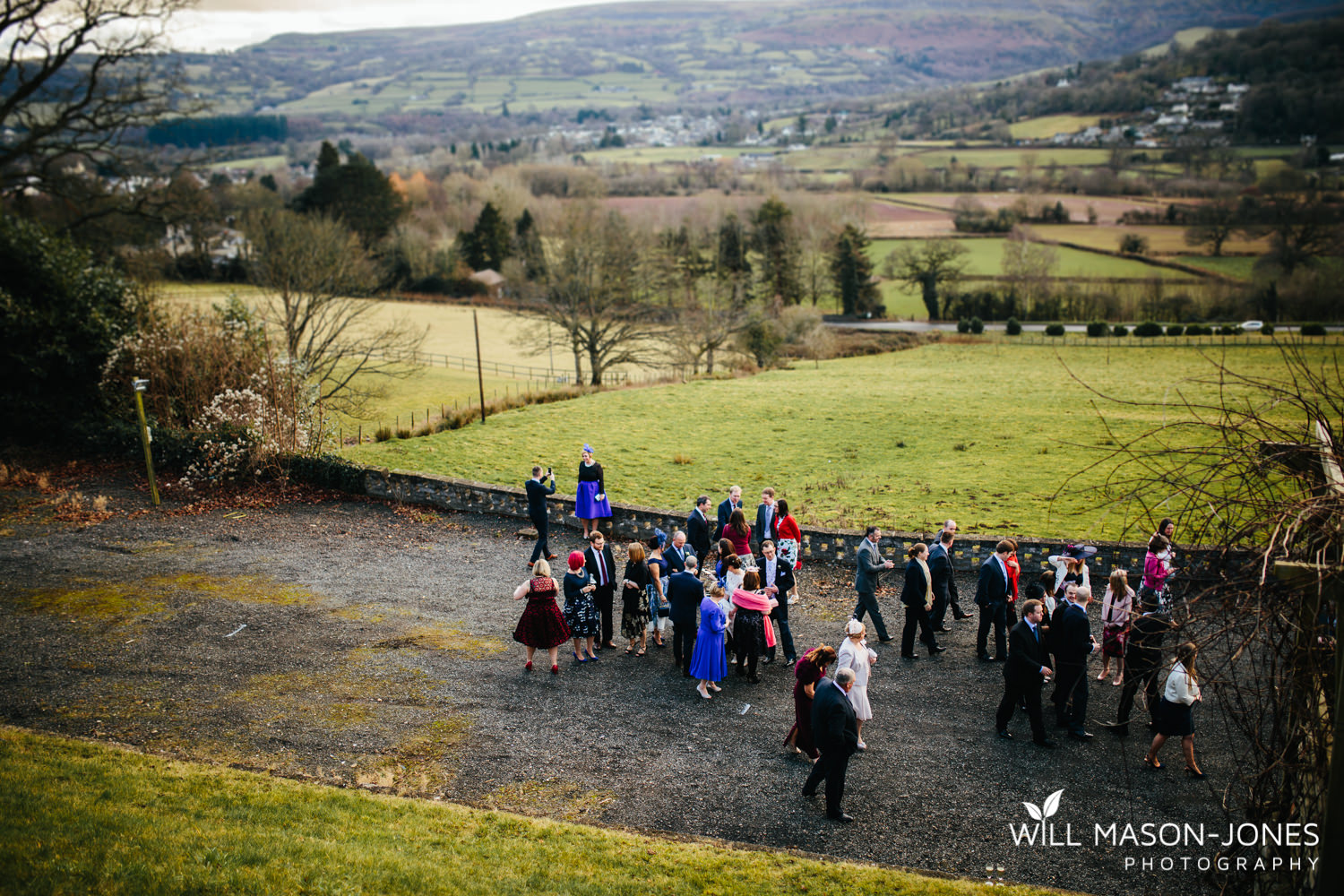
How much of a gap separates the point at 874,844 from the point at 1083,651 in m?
3.65

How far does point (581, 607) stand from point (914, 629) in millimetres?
4897

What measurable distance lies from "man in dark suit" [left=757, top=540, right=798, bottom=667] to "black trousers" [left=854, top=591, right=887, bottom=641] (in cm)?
110

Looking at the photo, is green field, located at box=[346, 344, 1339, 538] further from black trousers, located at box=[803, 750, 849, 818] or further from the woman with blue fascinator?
black trousers, located at box=[803, 750, 849, 818]

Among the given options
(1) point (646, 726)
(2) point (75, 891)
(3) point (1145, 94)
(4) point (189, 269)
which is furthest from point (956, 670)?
(3) point (1145, 94)

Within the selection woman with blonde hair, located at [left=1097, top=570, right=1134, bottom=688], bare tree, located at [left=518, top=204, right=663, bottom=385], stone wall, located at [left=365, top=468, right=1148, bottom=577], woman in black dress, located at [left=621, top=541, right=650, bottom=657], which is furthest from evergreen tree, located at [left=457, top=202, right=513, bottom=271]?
woman with blonde hair, located at [left=1097, top=570, right=1134, bottom=688]

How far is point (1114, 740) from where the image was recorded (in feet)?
31.2

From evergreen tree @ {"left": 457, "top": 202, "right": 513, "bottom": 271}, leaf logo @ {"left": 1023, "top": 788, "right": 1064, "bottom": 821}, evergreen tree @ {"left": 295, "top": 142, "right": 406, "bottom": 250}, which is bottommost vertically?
leaf logo @ {"left": 1023, "top": 788, "right": 1064, "bottom": 821}

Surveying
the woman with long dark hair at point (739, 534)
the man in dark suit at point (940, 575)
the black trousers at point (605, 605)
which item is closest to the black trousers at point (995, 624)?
the man in dark suit at point (940, 575)

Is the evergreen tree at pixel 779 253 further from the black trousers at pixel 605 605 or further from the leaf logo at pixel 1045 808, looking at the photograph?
the leaf logo at pixel 1045 808

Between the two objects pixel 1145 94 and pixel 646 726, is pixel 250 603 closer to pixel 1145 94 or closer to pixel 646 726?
pixel 646 726

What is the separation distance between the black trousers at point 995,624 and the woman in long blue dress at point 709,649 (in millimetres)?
3838

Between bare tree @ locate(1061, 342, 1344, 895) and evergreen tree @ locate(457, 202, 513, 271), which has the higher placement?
evergreen tree @ locate(457, 202, 513, 271)

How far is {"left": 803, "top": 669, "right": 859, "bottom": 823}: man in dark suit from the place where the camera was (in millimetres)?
7965

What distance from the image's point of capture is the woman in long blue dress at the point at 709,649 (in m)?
10.4
